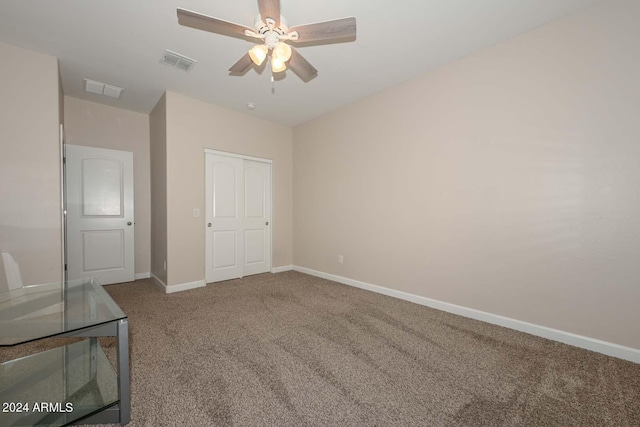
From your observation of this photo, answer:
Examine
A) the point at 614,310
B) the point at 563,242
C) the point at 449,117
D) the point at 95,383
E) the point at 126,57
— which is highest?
the point at 126,57

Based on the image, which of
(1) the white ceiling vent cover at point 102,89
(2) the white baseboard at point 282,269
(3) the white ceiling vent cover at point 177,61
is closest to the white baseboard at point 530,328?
(2) the white baseboard at point 282,269

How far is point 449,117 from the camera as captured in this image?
9.80 ft

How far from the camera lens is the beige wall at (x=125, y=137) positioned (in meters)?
3.93

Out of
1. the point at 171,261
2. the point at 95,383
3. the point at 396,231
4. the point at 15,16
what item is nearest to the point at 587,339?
the point at 396,231

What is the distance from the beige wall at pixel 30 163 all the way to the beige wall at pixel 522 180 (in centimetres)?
371

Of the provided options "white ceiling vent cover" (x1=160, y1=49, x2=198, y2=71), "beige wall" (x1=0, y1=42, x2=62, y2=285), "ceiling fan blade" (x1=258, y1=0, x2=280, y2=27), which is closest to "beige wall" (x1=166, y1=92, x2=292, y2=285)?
"white ceiling vent cover" (x1=160, y1=49, x2=198, y2=71)

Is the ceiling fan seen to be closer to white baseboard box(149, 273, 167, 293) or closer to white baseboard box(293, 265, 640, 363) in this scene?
white baseboard box(293, 265, 640, 363)

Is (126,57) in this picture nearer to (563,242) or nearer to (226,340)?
(226,340)

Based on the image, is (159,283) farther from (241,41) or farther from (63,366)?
(241,41)

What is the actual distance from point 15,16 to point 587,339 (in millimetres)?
5592

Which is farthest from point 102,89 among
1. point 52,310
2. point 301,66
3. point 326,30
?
point 326,30

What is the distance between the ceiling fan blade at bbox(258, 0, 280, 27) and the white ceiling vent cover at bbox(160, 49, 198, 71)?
5.10ft

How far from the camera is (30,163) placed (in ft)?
8.98

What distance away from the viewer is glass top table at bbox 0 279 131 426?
129cm
